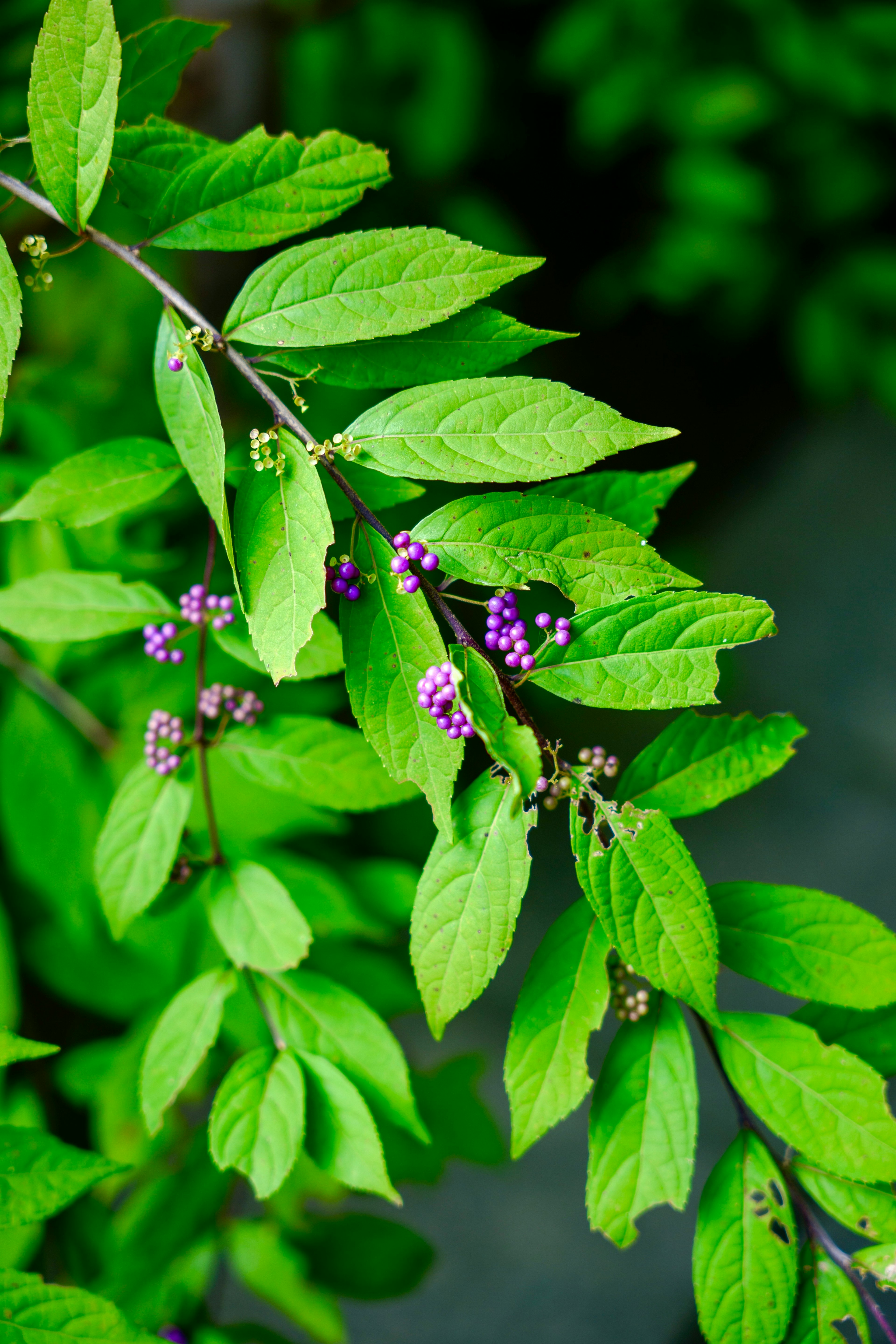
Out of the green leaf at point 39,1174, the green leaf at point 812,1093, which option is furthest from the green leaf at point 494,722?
the green leaf at point 39,1174

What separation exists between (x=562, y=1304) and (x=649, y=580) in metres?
1.93

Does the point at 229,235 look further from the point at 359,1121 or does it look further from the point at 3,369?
the point at 359,1121

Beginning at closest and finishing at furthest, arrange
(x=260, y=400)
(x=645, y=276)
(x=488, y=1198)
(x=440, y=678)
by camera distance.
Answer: (x=440, y=678)
(x=260, y=400)
(x=488, y=1198)
(x=645, y=276)

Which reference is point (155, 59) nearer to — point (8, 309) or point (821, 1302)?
point (8, 309)

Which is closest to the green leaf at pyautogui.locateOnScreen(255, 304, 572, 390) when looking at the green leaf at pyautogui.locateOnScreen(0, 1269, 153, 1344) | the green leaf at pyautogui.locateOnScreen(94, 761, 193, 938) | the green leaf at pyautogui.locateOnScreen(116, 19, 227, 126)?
the green leaf at pyautogui.locateOnScreen(116, 19, 227, 126)

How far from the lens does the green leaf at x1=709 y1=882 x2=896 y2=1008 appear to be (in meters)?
0.58

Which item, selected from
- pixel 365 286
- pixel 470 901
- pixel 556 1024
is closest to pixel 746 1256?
pixel 556 1024

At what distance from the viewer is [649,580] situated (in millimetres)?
518

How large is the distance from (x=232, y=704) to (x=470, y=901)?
0.31m

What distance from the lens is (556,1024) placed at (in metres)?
0.58

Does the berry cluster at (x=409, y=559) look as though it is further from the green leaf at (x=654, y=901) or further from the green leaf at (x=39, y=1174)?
the green leaf at (x=39, y=1174)

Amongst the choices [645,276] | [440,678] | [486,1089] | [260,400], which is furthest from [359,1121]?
[645,276]

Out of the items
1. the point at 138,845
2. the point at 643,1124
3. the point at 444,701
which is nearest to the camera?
the point at 444,701

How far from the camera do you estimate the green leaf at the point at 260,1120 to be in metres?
0.63
